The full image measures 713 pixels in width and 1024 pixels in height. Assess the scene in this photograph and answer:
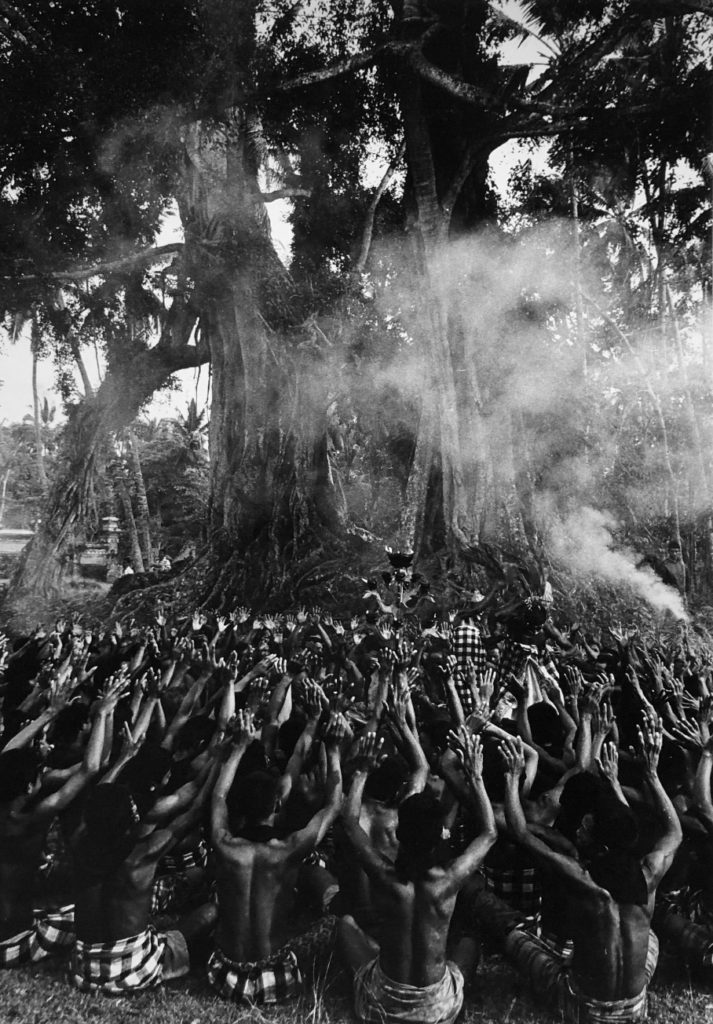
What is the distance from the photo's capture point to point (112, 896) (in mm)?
3318

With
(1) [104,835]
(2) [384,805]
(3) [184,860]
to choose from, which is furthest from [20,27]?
(2) [384,805]

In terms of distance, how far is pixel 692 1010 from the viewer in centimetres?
340

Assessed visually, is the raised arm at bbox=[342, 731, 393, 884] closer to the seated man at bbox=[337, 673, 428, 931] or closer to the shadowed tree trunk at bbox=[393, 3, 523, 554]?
the seated man at bbox=[337, 673, 428, 931]

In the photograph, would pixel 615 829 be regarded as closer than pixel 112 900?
Yes

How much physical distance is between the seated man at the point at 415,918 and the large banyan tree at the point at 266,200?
1152 centimetres

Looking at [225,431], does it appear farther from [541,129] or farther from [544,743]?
[544,743]

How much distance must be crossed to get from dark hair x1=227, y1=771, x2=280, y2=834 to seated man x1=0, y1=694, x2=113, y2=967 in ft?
2.83

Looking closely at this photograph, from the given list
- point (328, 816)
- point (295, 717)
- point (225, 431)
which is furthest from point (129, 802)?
point (225, 431)

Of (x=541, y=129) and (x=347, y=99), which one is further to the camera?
(x=347, y=99)

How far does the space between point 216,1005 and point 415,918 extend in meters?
1.09

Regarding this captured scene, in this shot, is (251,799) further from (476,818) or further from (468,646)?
(468,646)

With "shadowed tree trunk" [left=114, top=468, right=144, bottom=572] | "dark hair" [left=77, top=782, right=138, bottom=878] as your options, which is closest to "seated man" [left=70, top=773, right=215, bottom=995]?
"dark hair" [left=77, top=782, right=138, bottom=878]

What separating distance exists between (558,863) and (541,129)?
57.4 ft

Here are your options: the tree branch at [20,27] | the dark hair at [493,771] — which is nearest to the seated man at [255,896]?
the dark hair at [493,771]
